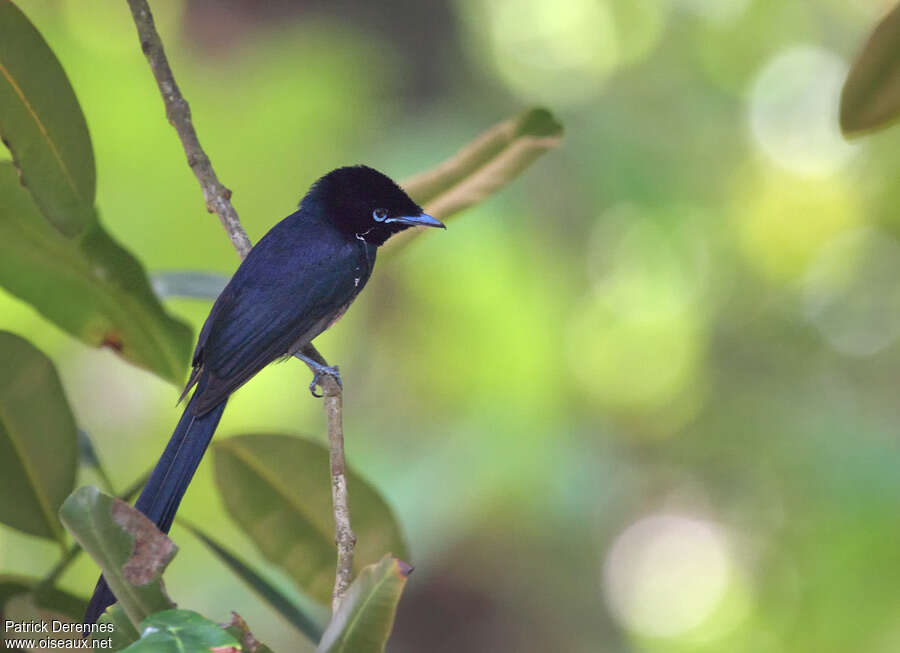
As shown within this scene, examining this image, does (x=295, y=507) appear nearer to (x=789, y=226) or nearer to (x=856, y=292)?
(x=789, y=226)

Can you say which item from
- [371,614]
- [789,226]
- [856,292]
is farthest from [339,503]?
[856,292]

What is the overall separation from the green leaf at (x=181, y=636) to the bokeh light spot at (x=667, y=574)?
12.5 feet

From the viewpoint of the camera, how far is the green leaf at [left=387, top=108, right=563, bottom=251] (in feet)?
7.63

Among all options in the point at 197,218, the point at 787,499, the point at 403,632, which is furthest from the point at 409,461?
the point at 787,499

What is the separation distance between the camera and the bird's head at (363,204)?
2.80 metres

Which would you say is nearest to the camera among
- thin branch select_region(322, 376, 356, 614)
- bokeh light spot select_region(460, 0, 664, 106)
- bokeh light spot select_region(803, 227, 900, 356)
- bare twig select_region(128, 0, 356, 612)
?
thin branch select_region(322, 376, 356, 614)

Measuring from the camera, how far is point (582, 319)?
4.99 metres

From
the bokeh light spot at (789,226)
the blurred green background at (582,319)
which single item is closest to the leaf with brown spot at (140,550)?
the blurred green background at (582,319)

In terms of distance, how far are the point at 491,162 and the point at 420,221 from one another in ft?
1.15

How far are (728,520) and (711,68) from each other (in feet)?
8.00

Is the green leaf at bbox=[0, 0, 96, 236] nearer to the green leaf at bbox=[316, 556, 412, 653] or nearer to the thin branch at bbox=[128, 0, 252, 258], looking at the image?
the thin branch at bbox=[128, 0, 252, 258]

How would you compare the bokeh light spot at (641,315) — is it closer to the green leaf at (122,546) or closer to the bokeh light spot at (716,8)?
the bokeh light spot at (716,8)

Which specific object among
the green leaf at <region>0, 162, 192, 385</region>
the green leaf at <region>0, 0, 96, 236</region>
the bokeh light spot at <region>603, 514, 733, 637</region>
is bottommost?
the green leaf at <region>0, 162, 192, 385</region>

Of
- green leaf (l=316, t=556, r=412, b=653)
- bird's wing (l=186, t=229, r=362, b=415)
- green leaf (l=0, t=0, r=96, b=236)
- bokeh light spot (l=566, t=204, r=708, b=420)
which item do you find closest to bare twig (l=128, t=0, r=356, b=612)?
bird's wing (l=186, t=229, r=362, b=415)
